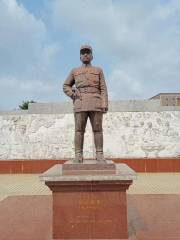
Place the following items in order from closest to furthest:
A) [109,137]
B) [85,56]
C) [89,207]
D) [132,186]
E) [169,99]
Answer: [89,207] → [85,56] → [132,186] → [109,137] → [169,99]

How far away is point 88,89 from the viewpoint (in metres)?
4.25

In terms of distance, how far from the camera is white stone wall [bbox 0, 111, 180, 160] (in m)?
11.6

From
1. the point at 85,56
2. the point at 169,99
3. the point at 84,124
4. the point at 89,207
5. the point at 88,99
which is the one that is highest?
the point at 169,99

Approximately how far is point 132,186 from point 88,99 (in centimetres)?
501

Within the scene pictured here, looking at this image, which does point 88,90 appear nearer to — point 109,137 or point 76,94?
point 76,94

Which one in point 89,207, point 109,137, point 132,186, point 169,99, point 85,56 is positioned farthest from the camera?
point 169,99

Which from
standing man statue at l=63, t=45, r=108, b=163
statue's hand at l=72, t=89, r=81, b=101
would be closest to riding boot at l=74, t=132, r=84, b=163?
standing man statue at l=63, t=45, r=108, b=163

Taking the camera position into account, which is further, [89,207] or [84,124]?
[84,124]

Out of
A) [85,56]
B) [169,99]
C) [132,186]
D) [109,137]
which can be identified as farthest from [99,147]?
[169,99]

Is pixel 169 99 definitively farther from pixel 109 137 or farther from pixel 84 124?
pixel 84 124

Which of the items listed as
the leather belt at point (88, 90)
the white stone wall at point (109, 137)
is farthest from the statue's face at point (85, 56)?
the white stone wall at point (109, 137)

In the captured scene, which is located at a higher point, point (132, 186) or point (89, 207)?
point (89, 207)

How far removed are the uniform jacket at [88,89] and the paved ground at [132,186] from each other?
13.4 ft

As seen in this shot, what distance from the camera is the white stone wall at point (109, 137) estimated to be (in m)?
11.6
